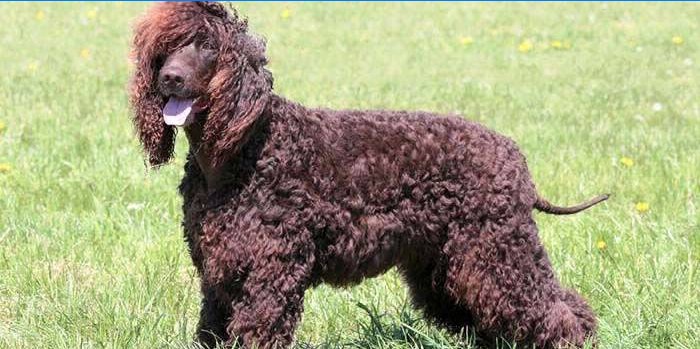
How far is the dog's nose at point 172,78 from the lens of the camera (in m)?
3.21

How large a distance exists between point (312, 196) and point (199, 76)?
0.59 meters

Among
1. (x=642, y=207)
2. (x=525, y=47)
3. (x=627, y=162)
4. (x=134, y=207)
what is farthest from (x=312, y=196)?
(x=525, y=47)

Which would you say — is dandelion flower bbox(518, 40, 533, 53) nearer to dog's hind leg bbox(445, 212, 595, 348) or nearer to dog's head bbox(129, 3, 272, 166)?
dog's hind leg bbox(445, 212, 595, 348)

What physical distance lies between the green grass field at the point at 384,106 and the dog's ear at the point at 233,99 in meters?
0.56

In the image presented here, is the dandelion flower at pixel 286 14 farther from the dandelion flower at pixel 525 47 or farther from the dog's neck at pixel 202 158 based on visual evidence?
the dog's neck at pixel 202 158

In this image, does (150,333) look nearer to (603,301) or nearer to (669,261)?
(603,301)

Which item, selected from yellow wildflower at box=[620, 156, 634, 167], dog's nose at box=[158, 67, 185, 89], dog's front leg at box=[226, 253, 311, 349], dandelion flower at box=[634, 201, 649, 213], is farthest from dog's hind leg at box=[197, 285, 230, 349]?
yellow wildflower at box=[620, 156, 634, 167]

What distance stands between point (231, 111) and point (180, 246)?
1.87m

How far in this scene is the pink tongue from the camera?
129 inches

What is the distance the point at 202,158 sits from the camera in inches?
135

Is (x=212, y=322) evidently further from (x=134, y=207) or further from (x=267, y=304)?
(x=134, y=207)

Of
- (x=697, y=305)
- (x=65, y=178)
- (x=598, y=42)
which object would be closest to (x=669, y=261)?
(x=697, y=305)

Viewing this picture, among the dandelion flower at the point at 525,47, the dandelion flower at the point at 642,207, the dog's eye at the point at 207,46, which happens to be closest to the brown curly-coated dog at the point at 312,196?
the dog's eye at the point at 207,46

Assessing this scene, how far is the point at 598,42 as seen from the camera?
1252cm
